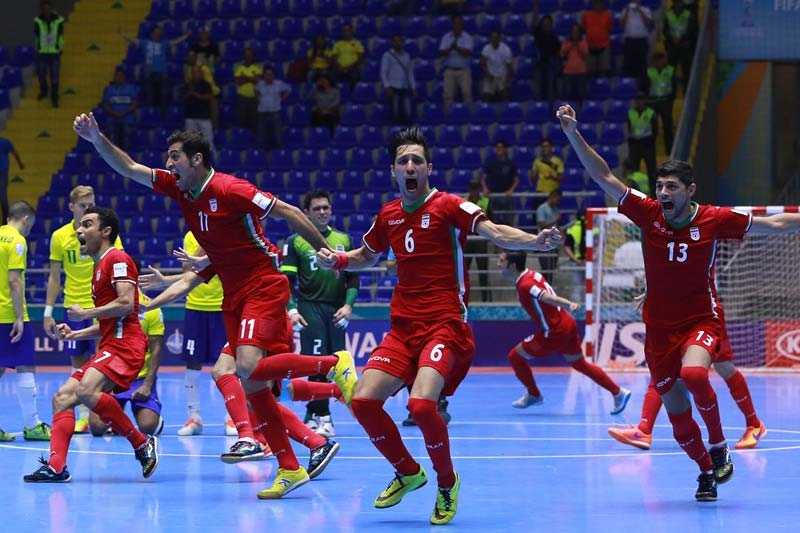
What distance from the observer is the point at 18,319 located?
42.0 feet

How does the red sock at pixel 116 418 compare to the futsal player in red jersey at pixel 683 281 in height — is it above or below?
below

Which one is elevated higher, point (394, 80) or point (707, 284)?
point (394, 80)

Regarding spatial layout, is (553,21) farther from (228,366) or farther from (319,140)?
(228,366)

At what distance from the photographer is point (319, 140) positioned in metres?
26.0

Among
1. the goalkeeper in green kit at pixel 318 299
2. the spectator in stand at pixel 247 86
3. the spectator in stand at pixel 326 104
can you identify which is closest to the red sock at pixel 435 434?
the goalkeeper in green kit at pixel 318 299

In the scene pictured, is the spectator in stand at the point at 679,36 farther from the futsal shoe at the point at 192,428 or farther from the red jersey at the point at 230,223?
the red jersey at the point at 230,223

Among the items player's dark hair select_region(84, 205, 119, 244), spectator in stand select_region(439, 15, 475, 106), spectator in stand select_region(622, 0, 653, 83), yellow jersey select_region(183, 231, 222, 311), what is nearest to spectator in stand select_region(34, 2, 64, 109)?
spectator in stand select_region(439, 15, 475, 106)

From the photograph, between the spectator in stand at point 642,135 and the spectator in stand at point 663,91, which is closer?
the spectator in stand at point 642,135

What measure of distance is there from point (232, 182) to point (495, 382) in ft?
35.2

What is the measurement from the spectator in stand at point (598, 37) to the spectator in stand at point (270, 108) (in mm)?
5904

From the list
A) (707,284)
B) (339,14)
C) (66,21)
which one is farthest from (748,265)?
(66,21)

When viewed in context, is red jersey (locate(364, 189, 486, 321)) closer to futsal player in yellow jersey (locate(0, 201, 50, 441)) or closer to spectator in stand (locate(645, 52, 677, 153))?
futsal player in yellow jersey (locate(0, 201, 50, 441))

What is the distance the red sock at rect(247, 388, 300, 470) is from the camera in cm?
912

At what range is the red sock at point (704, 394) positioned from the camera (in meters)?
8.62
